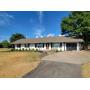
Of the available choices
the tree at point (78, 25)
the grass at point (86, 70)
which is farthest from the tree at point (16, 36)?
the grass at point (86, 70)

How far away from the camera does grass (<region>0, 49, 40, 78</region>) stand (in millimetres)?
9216

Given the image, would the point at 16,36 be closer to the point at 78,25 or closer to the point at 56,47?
the point at 56,47

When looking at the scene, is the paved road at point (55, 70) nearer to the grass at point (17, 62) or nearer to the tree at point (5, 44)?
the grass at point (17, 62)

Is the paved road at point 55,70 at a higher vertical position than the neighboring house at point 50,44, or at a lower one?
lower

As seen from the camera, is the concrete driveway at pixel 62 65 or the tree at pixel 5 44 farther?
the tree at pixel 5 44

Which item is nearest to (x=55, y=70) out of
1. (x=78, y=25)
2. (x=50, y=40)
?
(x=50, y=40)

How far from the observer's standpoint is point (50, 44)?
11250 millimetres

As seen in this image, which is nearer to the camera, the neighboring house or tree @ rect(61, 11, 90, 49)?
tree @ rect(61, 11, 90, 49)

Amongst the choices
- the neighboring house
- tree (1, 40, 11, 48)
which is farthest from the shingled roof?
tree (1, 40, 11, 48)

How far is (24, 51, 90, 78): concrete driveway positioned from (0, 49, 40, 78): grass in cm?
34

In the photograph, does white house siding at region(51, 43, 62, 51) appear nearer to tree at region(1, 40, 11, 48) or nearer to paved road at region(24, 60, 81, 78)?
paved road at region(24, 60, 81, 78)

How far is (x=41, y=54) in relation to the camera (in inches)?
416

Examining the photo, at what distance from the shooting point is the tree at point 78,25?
9828 mm
